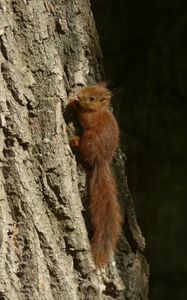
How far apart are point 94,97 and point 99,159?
15 centimetres

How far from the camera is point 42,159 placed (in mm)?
1935

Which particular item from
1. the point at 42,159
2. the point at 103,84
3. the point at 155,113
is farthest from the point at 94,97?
the point at 155,113

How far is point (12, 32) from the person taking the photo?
1.89 meters

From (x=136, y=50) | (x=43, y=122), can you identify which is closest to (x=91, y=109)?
(x=43, y=122)

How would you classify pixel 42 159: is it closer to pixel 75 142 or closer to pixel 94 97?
pixel 75 142

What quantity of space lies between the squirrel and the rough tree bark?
26 millimetres

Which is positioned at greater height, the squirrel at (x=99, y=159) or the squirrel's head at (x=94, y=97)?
the squirrel's head at (x=94, y=97)

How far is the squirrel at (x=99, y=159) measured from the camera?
1.99 m

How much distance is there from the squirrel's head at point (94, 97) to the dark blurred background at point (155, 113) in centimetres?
141

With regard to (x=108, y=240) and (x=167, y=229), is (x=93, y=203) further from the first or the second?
(x=167, y=229)

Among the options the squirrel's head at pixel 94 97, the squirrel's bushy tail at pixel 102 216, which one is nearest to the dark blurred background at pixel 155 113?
the squirrel's head at pixel 94 97

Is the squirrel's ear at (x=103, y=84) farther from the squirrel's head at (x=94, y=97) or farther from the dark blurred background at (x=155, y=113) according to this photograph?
the dark blurred background at (x=155, y=113)

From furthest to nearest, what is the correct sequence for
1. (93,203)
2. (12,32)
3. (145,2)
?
(145,2)
(93,203)
(12,32)

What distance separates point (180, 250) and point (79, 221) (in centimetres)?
174
